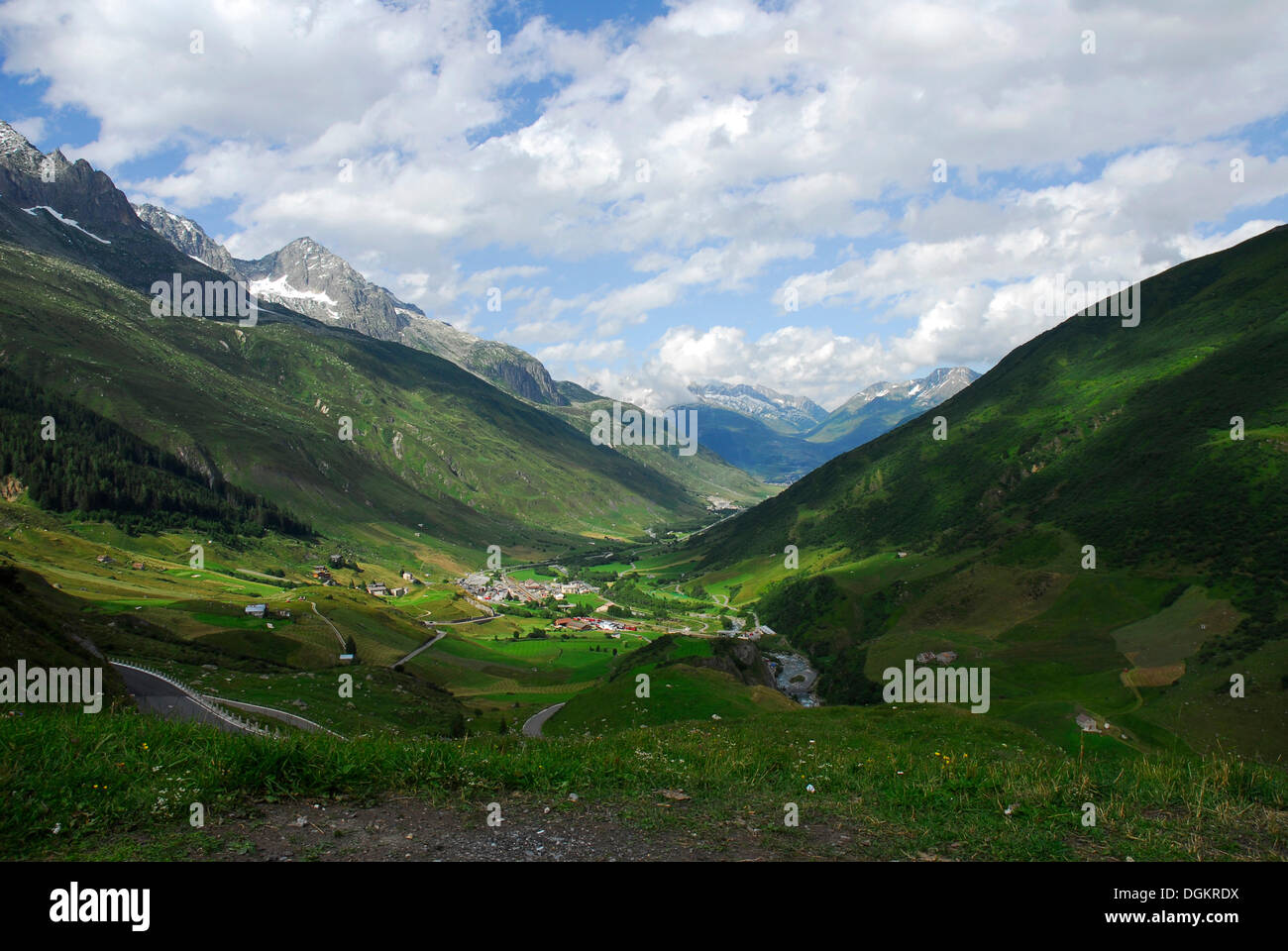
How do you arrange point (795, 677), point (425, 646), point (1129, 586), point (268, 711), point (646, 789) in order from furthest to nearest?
point (795, 677) → point (425, 646) → point (1129, 586) → point (268, 711) → point (646, 789)

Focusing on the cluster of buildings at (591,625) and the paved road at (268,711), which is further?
the cluster of buildings at (591,625)

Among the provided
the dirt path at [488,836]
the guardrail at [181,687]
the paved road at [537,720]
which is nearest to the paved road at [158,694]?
the guardrail at [181,687]

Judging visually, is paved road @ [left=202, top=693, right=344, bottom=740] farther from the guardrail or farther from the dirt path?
the dirt path

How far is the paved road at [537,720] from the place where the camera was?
2717 inches

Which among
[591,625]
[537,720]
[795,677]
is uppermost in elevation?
[591,625]

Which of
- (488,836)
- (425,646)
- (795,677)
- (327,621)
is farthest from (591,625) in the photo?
(488,836)

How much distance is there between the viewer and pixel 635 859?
23.6 ft

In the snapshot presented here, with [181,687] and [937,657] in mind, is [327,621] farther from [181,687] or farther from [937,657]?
[937,657]

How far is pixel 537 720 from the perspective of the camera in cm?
7981

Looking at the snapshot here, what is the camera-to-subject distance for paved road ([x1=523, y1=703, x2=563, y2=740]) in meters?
69.0

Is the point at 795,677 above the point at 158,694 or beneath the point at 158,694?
beneath

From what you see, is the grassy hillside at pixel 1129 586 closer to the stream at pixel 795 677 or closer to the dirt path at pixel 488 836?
the stream at pixel 795 677

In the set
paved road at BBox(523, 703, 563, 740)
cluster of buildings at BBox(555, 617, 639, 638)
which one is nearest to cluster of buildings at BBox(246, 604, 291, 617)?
paved road at BBox(523, 703, 563, 740)
